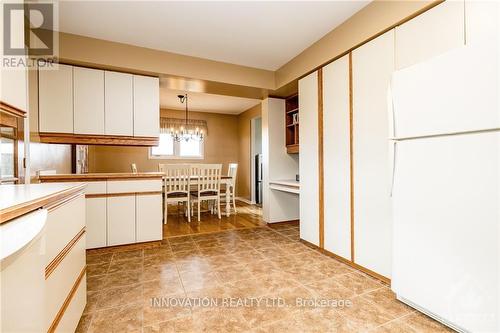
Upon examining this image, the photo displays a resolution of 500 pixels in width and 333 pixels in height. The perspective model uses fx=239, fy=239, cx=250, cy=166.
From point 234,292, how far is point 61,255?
1.23m

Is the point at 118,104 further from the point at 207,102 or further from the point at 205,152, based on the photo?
the point at 205,152

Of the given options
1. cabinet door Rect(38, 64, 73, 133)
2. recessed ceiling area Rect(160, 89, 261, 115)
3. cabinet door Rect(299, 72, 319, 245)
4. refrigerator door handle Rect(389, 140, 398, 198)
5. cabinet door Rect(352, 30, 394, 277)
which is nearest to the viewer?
refrigerator door handle Rect(389, 140, 398, 198)

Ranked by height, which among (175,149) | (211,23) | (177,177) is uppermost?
(211,23)

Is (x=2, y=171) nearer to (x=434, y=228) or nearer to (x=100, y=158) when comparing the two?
(x=434, y=228)

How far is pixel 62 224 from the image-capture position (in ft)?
3.80

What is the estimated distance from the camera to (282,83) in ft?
11.6

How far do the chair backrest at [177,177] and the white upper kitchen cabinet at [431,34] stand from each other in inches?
136

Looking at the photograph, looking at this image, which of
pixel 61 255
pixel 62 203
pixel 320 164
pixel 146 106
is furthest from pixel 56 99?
pixel 320 164

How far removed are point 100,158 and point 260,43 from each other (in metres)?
4.80

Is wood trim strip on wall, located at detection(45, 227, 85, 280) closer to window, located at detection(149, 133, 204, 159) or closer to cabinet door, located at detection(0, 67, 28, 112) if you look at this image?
cabinet door, located at detection(0, 67, 28, 112)

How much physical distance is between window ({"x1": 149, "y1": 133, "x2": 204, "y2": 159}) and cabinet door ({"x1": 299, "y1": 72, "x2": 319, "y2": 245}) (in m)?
4.12

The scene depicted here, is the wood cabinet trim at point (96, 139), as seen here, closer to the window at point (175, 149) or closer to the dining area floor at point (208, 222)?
the dining area floor at point (208, 222)

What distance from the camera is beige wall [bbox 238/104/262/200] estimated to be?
6457 millimetres

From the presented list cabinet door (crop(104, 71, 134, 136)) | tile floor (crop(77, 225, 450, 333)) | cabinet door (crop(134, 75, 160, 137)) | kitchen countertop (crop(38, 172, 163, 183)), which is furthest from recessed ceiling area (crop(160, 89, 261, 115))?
tile floor (crop(77, 225, 450, 333))
